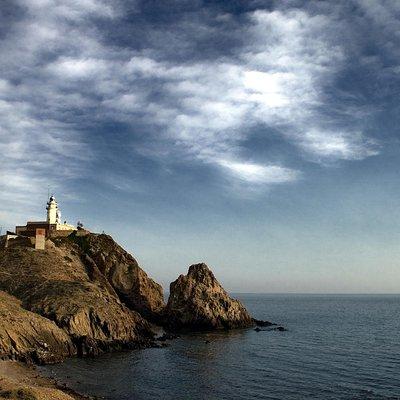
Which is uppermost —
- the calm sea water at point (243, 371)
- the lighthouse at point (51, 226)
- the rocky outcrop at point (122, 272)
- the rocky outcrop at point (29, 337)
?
the lighthouse at point (51, 226)

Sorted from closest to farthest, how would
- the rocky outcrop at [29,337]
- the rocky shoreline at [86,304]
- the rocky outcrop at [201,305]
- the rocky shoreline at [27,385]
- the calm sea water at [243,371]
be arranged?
the rocky shoreline at [27,385]
the calm sea water at [243,371]
the rocky outcrop at [29,337]
the rocky shoreline at [86,304]
the rocky outcrop at [201,305]

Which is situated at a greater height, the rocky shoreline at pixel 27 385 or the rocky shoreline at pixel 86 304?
the rocky shoreline at pixel 86 304

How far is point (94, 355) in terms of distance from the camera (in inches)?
2931

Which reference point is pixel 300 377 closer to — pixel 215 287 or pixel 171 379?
pixel 171 379

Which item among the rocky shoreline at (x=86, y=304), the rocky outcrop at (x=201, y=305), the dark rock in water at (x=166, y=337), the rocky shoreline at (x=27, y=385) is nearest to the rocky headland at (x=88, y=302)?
the rocky shoreline at (x=86, y=304)

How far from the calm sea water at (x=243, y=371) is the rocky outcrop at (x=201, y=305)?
49.6ft

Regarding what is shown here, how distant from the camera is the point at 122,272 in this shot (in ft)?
413

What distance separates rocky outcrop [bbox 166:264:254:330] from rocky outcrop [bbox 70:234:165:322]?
739 cm

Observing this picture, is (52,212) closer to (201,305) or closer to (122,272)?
(122,272)

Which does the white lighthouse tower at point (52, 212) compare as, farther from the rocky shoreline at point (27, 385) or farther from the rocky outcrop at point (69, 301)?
the rocky shoreline at point (27, 385)

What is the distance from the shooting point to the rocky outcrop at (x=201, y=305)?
11525 cm

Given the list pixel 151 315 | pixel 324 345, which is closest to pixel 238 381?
pixel 324 345

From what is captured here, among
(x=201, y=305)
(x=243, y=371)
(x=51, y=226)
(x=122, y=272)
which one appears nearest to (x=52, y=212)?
(x=51, y=226)

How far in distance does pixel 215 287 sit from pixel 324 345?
36578mm
